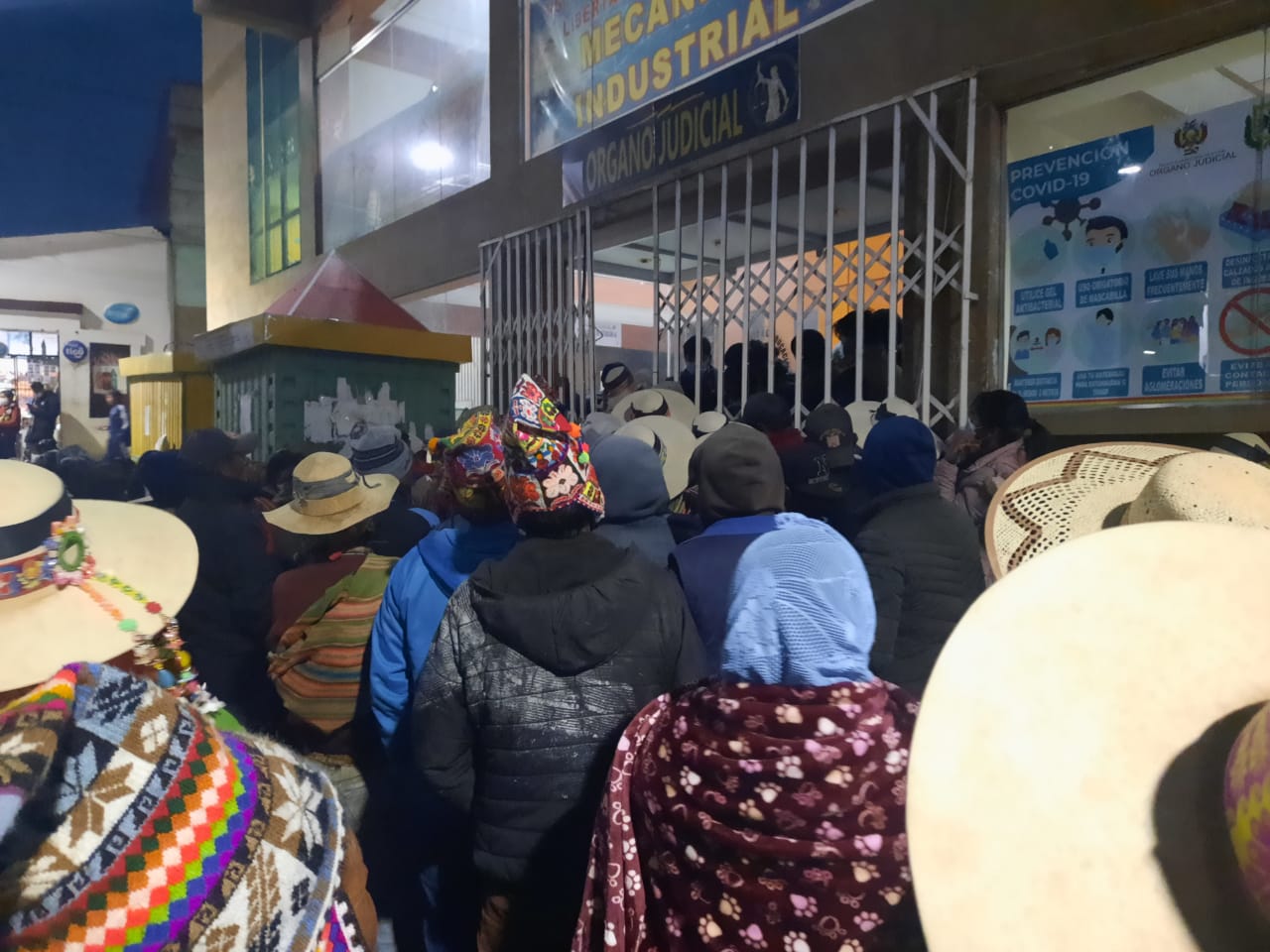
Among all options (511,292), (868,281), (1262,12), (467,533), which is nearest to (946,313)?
(868,281)

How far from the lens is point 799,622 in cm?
126

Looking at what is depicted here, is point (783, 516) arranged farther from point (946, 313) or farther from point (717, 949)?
point (946, 313)

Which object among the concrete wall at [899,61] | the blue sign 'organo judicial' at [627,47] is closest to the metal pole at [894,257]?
the concrete wall at [899,61]

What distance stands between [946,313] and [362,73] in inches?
364

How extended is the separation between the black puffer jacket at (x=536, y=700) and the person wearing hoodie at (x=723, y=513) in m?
0.36

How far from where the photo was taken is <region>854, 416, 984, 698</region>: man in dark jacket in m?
2.36

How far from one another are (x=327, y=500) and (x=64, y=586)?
170cm

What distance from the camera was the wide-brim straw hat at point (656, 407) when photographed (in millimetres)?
4941

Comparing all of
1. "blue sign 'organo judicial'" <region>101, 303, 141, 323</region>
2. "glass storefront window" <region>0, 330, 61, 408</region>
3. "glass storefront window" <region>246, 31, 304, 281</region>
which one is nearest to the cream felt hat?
"glass storefront window" <region>246, 31, 304, 281</region>

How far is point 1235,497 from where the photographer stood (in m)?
1.22

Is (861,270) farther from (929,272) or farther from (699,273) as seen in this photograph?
(699,273)

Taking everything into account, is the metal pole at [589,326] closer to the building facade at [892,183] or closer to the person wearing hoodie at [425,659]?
the building facade at [892,183]

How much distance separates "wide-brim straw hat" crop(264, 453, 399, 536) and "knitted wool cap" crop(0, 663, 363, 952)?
204 cm

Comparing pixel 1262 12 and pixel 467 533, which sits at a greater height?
pixel 1262 12
